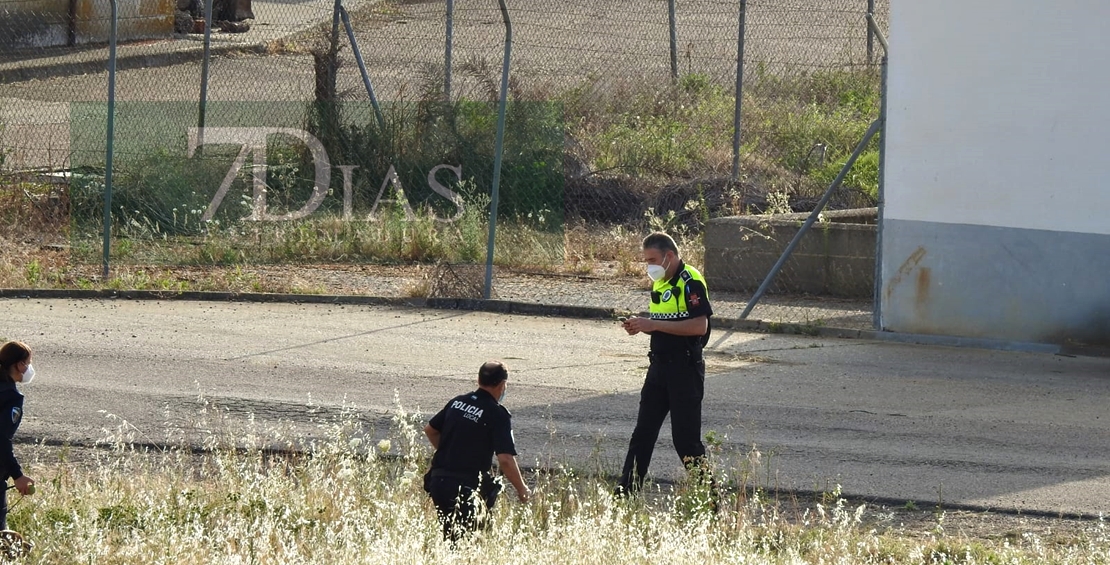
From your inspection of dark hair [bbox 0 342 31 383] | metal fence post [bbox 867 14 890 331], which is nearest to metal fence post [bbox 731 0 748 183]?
metal fence post [bbox 867 14 890 331]

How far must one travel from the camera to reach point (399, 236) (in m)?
14.1

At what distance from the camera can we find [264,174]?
1543 centimetres

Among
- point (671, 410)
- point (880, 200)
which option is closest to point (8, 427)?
point (671, 410)

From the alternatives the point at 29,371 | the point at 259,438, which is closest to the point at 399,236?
the point at 259,438

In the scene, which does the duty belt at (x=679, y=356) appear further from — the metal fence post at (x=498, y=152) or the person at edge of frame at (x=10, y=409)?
the metal fence post at (x=498, y=152)

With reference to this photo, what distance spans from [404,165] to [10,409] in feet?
33.5

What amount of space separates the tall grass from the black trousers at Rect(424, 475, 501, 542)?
8 cm

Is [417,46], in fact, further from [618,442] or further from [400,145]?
[618,442]

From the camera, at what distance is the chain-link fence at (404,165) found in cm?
1312

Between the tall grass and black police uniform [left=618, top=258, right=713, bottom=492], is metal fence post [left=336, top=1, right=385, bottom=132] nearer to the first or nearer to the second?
the tall grass

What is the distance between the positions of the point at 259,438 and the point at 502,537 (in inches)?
104

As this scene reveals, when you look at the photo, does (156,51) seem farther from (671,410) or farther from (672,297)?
(671,410)

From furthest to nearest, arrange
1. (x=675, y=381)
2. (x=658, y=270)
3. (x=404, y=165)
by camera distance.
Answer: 1. (x=404, y=165)
2. (x=658, y=270)
3. (x=675, y=381)

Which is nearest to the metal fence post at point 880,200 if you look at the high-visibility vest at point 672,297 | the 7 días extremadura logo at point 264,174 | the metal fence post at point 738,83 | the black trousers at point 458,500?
the metal fence post at point 738,83
